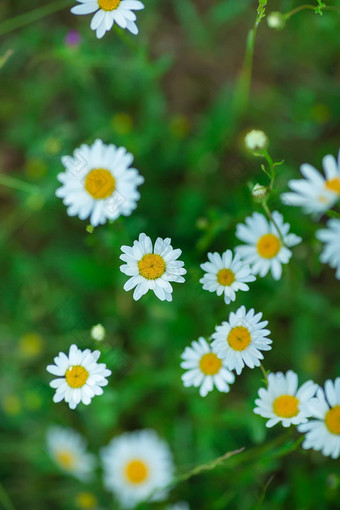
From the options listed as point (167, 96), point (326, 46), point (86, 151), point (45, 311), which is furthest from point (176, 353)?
point (326, 46)

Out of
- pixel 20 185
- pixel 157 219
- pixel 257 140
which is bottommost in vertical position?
pixel 257 140

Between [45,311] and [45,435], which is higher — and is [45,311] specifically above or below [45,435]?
above

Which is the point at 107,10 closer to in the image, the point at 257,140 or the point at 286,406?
the point at 257,140

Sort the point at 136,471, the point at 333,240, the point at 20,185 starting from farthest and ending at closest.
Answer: the point at 136,471
the point at 20,185
the point at 333,240

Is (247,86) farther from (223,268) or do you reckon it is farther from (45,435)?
(45,435)

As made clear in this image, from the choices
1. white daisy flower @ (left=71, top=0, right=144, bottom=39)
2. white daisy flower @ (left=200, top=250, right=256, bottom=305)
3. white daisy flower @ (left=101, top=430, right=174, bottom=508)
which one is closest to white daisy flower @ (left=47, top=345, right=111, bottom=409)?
white daisy flower @ (left=200, top=250, right=256, bottom=305)

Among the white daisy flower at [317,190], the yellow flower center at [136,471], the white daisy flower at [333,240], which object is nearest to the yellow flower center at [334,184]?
the white daisy flower at [317,190]

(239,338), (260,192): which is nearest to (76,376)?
(239,338)
